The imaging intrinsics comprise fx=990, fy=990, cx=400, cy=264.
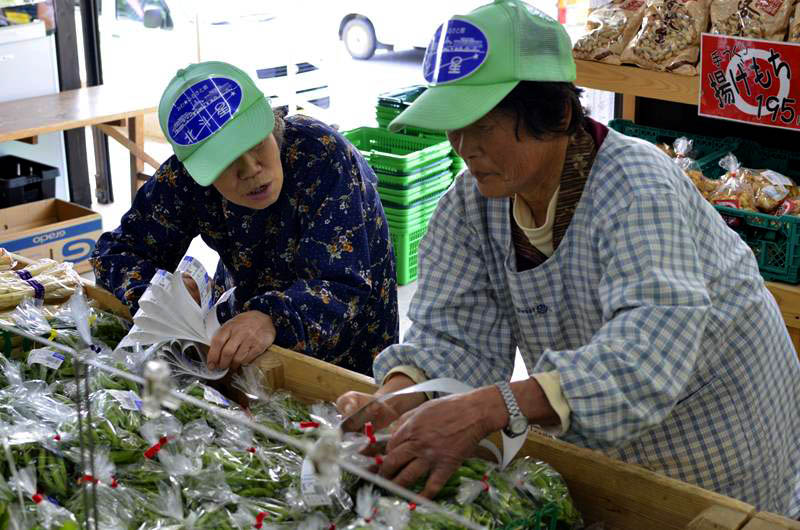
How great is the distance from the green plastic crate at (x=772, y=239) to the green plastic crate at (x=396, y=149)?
1.97 m

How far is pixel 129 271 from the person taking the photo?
242 centimetres

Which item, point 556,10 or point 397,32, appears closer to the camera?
point 556,10

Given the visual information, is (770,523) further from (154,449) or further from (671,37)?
(671,37)

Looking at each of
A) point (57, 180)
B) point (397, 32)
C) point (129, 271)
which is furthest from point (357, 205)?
point (397, 32)

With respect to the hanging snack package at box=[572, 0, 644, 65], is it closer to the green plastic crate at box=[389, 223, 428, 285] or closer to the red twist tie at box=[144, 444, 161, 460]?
the green plastic crate at box=[389, 223, 428, 285]

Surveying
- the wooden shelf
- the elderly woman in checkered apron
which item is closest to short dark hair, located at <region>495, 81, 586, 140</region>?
the elderly woman in checkered apron

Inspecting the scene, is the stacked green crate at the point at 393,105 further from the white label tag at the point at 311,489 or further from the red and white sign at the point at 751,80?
the white label tag at the point at 311,489

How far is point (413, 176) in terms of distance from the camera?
489cm

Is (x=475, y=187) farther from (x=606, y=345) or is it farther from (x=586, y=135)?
(x=606, y=345)

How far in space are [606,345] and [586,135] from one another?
15.8 inches

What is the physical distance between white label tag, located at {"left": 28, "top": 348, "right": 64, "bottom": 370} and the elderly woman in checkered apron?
2.17 ft

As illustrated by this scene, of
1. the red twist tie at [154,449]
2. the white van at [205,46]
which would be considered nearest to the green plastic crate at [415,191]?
the white van at [205,46]

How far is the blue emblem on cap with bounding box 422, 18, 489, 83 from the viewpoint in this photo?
1.52 metres

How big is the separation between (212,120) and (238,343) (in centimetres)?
47
